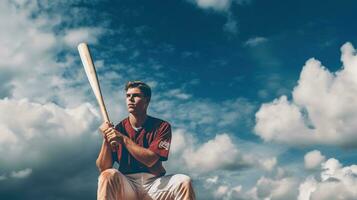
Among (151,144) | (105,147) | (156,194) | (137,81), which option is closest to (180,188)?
(156,194)

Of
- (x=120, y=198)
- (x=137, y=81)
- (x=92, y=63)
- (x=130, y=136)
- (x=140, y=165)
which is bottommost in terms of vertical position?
A: (x=120, y=198)

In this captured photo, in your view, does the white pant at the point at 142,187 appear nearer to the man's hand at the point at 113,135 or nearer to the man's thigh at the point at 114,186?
the man's thigh at the point at 114,186

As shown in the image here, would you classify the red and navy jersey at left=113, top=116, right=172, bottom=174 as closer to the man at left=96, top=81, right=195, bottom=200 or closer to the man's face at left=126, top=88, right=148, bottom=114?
the man at left=96, top=81, right=195, bottom=200

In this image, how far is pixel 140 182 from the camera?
830 centimetres

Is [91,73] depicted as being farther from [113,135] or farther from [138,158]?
[138,158]

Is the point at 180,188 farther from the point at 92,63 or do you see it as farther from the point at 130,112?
the point at 92,63

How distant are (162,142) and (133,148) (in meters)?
0.71

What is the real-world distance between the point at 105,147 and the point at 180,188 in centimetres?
155

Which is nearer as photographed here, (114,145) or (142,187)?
A: (142,187)

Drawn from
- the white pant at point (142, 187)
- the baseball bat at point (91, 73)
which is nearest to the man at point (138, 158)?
the white pant at point (142, 187)

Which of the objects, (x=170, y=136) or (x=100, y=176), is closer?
(x=100, y=176)

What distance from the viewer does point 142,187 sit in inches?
325

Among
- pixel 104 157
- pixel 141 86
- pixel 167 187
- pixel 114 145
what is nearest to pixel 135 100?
pixel 141 86

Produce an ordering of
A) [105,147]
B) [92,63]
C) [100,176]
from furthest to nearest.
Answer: [92,63], [105,147], [100,176]
